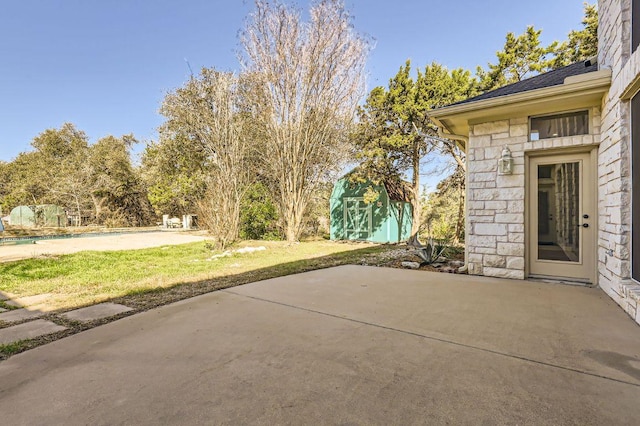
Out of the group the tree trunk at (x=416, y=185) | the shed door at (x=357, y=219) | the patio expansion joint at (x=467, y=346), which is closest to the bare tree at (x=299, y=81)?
the shed door at (x=357, y=219)

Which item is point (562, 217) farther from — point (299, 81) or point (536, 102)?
point (299, 81)

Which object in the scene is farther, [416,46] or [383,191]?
[383,191]

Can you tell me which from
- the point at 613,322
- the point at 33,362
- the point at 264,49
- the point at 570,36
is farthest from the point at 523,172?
the point at 264,49

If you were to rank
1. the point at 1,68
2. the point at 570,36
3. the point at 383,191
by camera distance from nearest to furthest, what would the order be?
the point at 570,36, the point at 383,191, the point at 1,68

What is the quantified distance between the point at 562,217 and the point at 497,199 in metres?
0.84

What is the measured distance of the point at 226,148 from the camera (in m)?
8.52

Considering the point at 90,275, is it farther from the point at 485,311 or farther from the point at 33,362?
the point at 485,311

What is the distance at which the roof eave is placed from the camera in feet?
12.1

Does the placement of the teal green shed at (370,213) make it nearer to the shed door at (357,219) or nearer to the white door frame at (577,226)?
the shed door at (357,219)

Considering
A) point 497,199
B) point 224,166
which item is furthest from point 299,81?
point 497,199

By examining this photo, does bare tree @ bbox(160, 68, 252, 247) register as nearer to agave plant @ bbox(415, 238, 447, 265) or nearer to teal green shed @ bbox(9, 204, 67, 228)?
agave plant @ bbox(415, 238, 447, 265)

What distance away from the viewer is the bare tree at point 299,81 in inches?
404

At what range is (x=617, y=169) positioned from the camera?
128 inches

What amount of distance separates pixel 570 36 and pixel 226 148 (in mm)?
11113
